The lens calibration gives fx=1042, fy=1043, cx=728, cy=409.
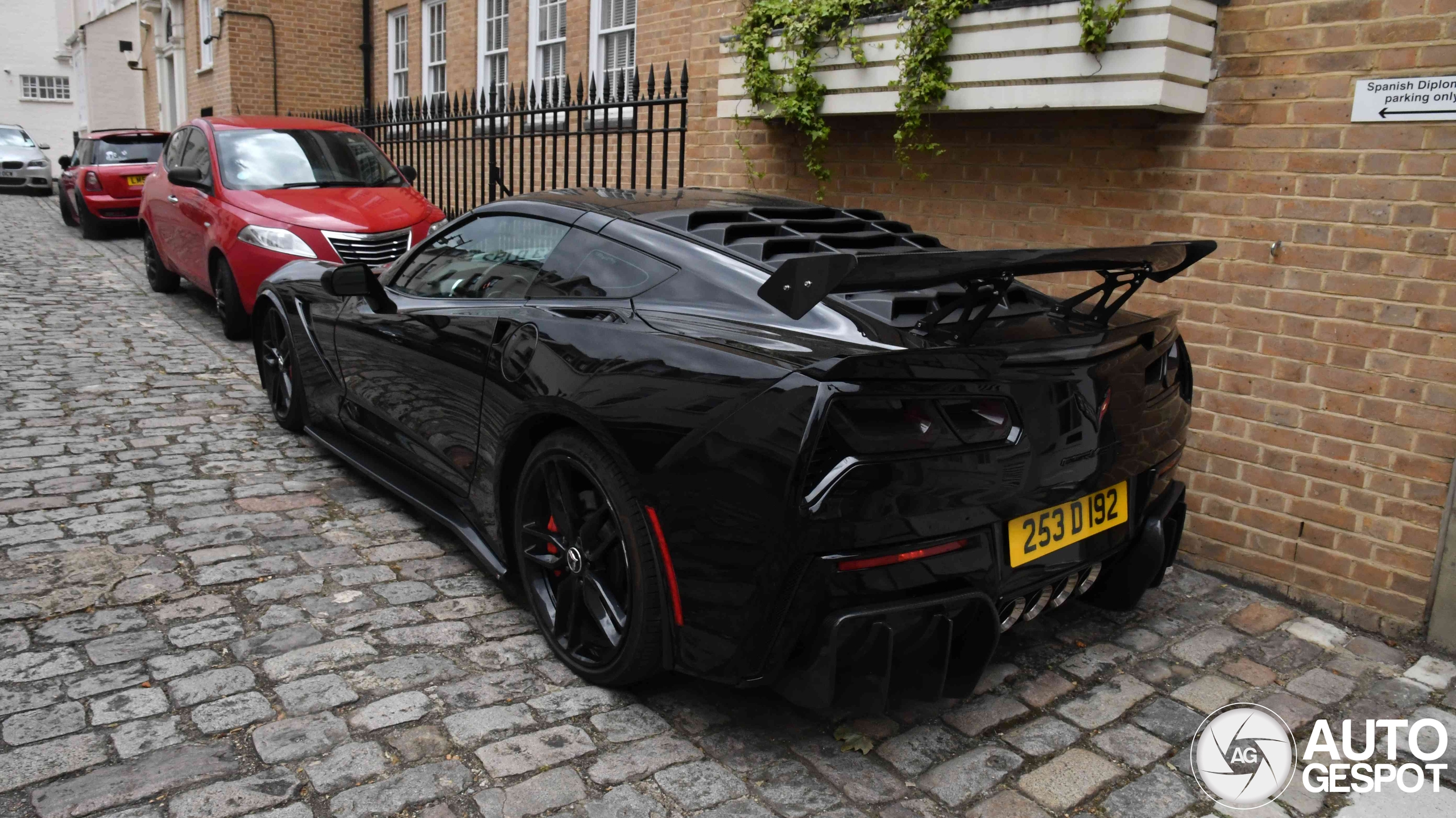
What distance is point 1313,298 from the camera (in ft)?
13.5

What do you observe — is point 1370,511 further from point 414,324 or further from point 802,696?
point 414,324

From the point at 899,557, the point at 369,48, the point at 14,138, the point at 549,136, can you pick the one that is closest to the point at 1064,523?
the point at 899,557

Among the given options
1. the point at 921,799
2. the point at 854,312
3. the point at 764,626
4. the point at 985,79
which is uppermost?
the point at 985,79

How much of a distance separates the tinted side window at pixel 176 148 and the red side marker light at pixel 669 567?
27.5ft

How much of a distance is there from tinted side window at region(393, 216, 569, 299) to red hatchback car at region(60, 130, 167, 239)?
12074mm

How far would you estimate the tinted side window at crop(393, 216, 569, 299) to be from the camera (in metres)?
3.80

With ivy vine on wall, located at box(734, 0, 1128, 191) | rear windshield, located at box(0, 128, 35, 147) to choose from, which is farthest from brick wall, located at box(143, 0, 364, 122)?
ivy vine on wall, located at box(734, 0, 1128, 191)

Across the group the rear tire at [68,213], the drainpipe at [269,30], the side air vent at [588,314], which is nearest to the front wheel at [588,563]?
the side air vent at [588,314]

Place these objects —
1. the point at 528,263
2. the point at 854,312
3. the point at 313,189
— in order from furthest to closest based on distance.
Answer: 1. the point at 313,189
2. the point at 528,263
3. the point at 854,312

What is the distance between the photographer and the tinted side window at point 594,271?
329 cm

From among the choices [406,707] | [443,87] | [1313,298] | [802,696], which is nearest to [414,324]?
[406,707]

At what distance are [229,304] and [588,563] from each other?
20.4ft

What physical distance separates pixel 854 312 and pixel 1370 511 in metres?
2.51

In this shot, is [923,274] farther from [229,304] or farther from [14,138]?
[14,138]
